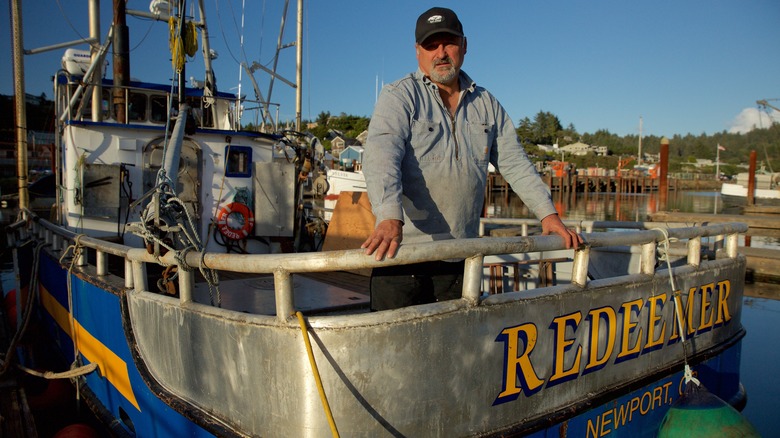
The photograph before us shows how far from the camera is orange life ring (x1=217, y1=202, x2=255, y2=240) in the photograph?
22.7ft

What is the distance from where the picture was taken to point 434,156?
2.61 meters

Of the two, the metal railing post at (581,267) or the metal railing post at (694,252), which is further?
the metal railing post at (694,252)

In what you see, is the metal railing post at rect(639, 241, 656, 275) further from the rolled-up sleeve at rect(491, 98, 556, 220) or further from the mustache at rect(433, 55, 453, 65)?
the mustache at rect(433, 55, 453, 65)

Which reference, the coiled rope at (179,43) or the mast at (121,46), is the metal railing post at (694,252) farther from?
the mast at (121,46)

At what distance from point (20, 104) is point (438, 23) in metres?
8.41

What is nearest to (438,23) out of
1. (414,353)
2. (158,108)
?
(414,353)

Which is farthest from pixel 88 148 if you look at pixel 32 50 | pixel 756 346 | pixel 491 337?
pixel 756 346

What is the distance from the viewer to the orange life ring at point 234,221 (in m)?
6.93

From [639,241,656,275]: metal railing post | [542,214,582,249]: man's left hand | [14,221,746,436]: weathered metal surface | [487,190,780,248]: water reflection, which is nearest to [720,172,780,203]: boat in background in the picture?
[487,190,780,248]: water reflection

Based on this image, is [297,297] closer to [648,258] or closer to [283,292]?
[283,292]

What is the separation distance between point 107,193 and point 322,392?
532 centimetres

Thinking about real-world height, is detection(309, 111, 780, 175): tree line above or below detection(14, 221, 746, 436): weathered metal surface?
above

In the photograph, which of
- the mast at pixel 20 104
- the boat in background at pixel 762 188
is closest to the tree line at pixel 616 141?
the boat in background at pixel 762 188

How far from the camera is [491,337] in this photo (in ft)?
7.81
